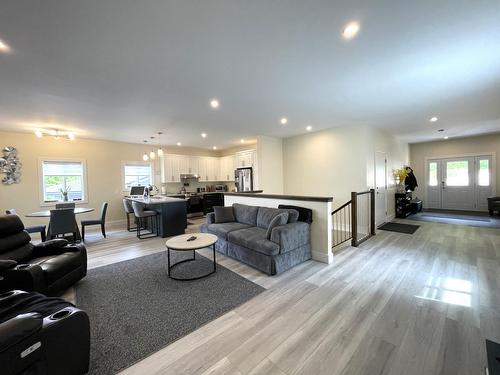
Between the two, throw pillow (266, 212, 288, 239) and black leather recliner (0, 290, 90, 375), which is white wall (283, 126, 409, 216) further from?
black leather recliner (0, 290, 90, 375)

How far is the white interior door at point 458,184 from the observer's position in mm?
8133

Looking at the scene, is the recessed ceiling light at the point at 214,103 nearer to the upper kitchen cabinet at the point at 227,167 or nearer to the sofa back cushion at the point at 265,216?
the sofa back cushion at the point at 265,216

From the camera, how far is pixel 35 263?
2658 millimetres

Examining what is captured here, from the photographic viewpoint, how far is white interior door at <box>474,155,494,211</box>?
7.72m

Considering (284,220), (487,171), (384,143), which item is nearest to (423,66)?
(284,220)

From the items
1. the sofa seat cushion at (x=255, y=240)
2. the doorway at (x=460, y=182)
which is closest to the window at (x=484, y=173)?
the doorway at (x=460, y=182)

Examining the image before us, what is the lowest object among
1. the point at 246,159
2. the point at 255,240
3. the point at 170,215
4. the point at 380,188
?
the point at 255,240

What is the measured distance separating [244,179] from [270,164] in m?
1.23

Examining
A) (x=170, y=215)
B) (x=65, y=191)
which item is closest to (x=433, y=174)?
(x=170, y=215)

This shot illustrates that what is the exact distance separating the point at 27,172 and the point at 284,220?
6.99 m

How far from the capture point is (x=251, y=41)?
2135 mm

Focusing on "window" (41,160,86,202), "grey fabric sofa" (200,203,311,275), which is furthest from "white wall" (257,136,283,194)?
"window" (41,160,86,202)

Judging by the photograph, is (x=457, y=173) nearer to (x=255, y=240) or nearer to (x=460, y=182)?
(x=460, y=182)

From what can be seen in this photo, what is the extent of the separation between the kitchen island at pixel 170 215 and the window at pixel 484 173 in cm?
1093
